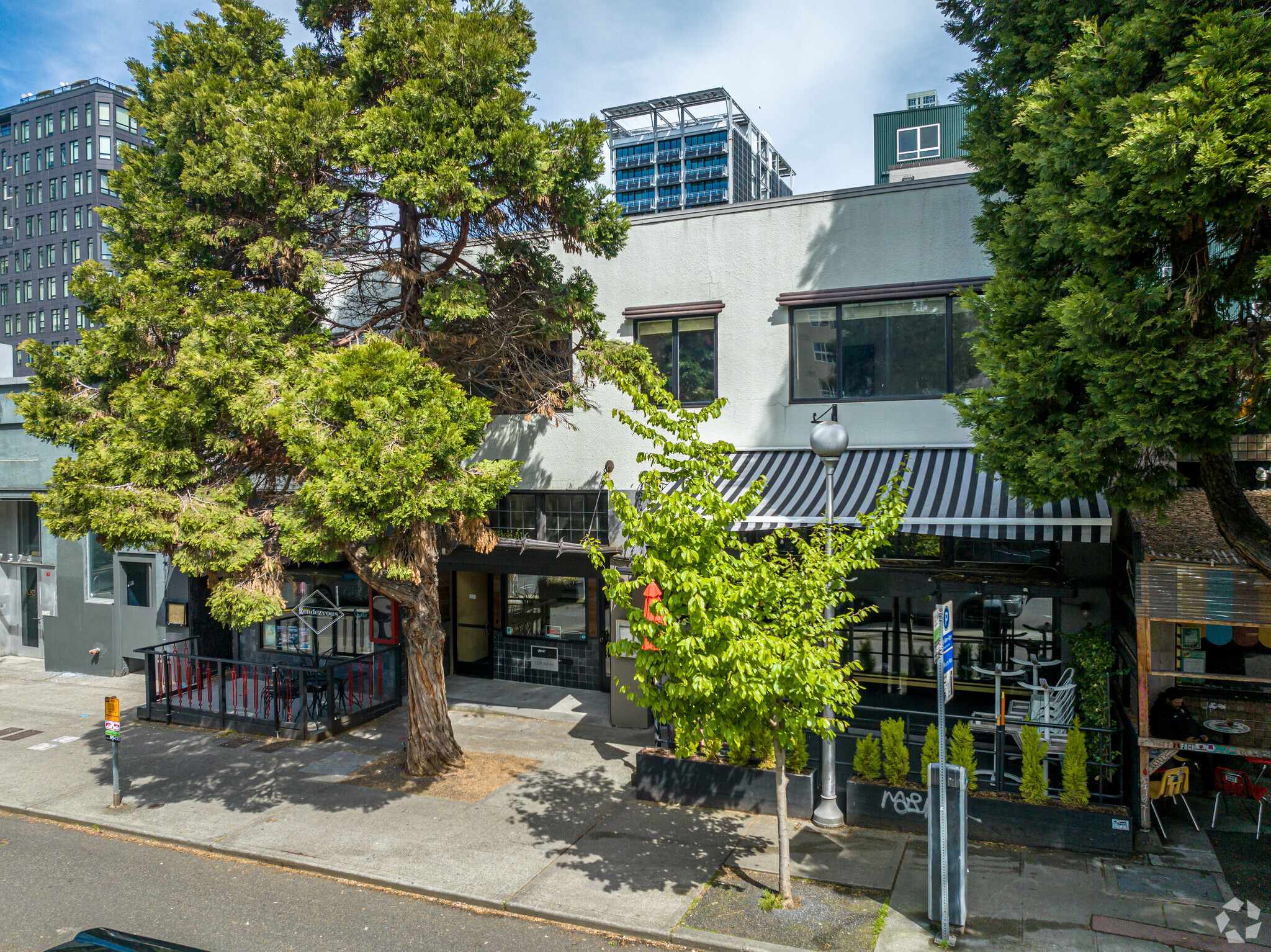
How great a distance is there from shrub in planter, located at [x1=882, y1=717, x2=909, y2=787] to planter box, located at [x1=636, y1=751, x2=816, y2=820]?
908 millimetres

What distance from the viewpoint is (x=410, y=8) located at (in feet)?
37.0

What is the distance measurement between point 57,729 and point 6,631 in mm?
8200

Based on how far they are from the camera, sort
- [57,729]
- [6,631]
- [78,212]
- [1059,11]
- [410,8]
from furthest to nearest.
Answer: [78,212], [6,631], [57,729], [410,8], [1059,11]

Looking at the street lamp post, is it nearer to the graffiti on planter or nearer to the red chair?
the graffiti on planter

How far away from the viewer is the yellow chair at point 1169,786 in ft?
30.2

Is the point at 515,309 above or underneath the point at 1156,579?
→ above

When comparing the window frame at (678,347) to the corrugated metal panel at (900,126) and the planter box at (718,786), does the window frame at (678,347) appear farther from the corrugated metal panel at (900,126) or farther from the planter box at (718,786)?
the corrugated metal panel at (900,126)

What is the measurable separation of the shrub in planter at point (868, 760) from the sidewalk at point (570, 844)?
26.1 inches

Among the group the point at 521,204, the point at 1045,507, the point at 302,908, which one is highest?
the point at 521,204

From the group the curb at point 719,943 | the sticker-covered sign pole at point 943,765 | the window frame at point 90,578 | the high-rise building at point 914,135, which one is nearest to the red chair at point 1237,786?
the sticker-covered sign pole at point 943,765

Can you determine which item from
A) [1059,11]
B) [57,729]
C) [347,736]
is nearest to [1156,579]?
[1059,11]

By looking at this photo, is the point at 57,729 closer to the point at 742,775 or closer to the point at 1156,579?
the point at 742,775

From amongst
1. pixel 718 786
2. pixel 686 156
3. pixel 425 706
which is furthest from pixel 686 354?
pixel 686 156

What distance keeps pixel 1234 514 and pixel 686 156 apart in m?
94.8
